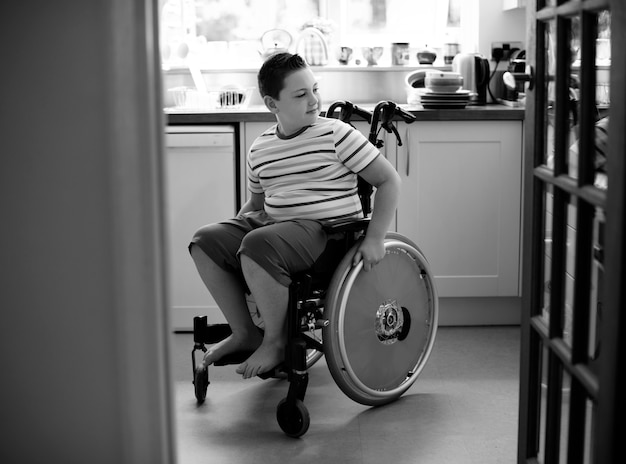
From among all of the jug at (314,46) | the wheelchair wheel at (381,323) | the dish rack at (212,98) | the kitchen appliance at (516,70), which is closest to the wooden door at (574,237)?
the wheelchair wheel at (381,323)

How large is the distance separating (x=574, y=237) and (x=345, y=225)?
1.03m

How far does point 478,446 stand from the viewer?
2393 mm

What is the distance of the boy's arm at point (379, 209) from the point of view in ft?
8.21

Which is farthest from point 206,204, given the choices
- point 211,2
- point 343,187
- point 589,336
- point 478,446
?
point 589,336

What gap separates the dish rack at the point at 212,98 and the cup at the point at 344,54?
1.62 feet

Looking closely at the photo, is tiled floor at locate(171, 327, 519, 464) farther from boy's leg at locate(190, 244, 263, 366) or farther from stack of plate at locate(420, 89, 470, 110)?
stack of plate at locate(420, 89, 470, 110)

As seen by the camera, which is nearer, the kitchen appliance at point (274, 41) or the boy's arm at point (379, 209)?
the boy's arm at point (379, 209)

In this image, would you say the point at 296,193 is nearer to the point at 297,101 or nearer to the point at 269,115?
the point at 297,101

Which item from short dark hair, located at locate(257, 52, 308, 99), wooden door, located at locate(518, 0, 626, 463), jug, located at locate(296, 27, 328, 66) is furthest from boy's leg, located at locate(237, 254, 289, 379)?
jug, located at locate(296, 27, 328, 66)

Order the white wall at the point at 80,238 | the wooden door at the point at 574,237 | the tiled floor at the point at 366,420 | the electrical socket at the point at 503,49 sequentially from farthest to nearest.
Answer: the electrical socket at the point at 503,49, the tiled floor at the point at 366,420, the wooden door at the point at 574,237, the white wall at the point at 80,238

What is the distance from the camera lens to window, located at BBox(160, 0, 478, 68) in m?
4.25

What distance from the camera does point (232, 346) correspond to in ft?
8.53

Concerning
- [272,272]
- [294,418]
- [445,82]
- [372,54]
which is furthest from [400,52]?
[294,418]

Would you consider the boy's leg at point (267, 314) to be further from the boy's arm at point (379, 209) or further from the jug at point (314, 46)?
the jug at point (314, 46)
